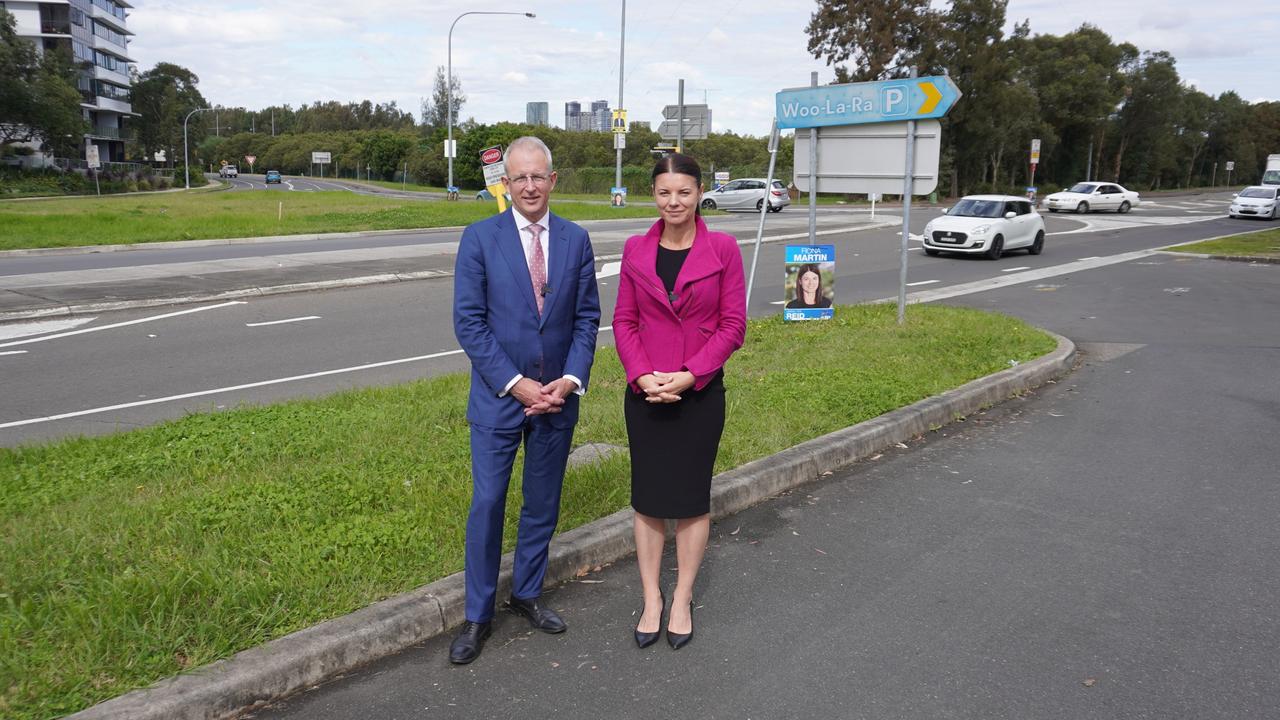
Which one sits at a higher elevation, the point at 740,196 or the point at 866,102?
the point at 866,102

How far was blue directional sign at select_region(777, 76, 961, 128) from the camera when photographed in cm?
1066

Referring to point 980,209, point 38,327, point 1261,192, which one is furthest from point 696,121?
point 1261,192

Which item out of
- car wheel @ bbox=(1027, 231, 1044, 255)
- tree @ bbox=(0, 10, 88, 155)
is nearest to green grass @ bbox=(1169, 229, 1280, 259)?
car wheel @ bbox=(1027, 231, 1044, 255)

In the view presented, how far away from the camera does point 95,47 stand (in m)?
84.1

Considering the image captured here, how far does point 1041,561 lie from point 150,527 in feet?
14.2

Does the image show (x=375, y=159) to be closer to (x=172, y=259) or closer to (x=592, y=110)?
(x=592, y=110)

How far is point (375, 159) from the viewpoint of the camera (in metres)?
106

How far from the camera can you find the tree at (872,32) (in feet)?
183

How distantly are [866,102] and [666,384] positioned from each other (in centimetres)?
858

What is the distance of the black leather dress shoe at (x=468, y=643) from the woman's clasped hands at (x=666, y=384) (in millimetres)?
1150

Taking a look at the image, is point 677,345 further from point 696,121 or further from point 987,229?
point 696,121

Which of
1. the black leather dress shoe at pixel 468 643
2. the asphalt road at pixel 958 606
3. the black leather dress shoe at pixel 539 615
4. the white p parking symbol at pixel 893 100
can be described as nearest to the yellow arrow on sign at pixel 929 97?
the white p parking symbol at pixel 893 100

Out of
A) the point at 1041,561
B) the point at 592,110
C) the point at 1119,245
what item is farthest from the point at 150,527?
the point at 592,110

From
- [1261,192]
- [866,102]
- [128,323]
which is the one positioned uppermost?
[866,102]
